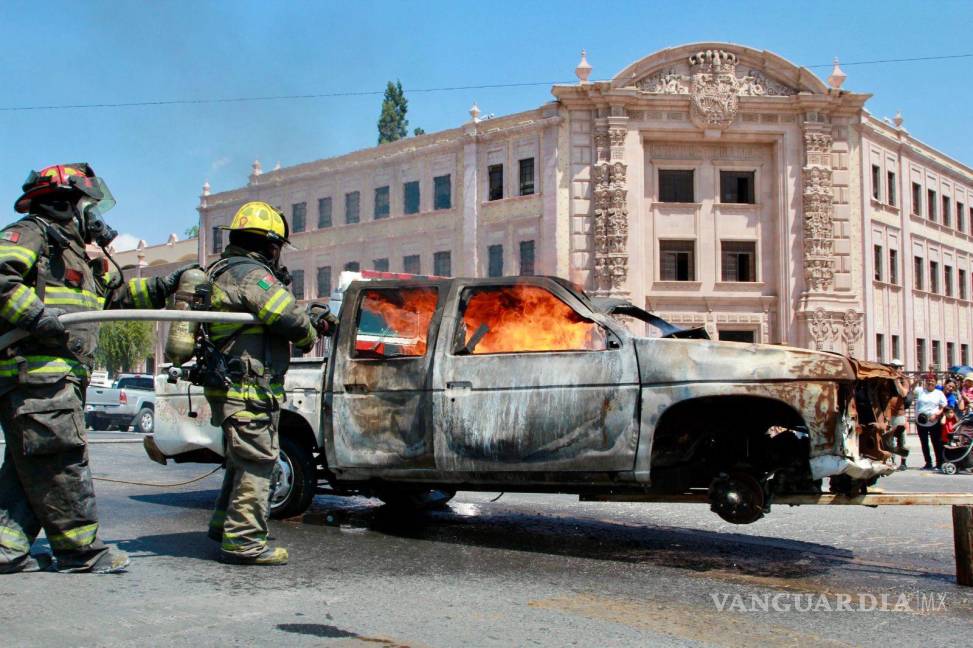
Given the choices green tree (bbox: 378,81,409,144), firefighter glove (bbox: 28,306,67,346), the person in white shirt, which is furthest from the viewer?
green tree (bbox: 378,81,409,144)

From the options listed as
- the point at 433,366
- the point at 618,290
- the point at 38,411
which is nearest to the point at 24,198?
the point at 38,411

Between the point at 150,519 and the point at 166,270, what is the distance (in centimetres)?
5002

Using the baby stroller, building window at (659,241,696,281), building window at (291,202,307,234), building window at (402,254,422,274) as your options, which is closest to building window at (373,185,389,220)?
building window at (402,254,422,274)

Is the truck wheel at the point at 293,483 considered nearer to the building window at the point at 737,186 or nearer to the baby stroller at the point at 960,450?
the baby stroller at the point at 960,450

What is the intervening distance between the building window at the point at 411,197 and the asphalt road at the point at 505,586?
33.1 meters

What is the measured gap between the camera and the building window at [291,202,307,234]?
44.7 metres

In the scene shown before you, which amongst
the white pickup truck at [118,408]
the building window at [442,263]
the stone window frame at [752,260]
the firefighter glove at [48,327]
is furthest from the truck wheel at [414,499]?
the building window at [442,263]

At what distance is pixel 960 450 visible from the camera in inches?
582

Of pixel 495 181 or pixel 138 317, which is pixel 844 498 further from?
pixel 495 181

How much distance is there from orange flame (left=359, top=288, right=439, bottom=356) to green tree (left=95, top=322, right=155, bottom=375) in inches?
1946

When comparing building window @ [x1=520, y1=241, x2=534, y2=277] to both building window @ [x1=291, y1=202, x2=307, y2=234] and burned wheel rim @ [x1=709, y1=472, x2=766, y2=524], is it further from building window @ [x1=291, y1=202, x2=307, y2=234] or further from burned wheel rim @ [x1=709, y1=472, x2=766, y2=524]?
burned wheel rim @ [x1=709, y1=472, x2=766, y2=524]

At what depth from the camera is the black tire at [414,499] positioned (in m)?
7.73

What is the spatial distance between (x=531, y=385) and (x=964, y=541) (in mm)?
2629

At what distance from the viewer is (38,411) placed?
459cm
